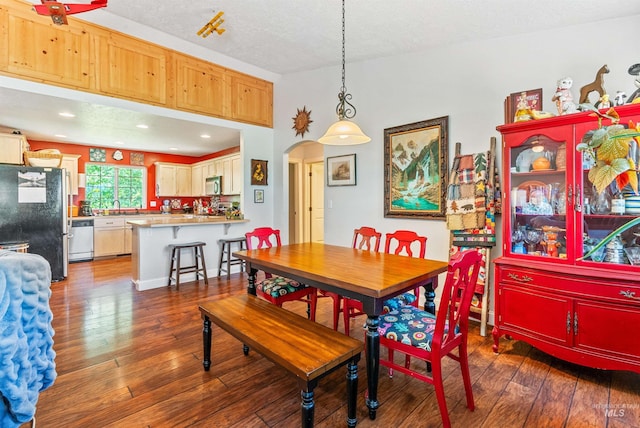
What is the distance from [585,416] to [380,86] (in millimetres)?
3544

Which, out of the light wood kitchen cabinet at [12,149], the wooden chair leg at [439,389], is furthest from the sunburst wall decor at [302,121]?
the light wood kitchen cabinet at [12,149]

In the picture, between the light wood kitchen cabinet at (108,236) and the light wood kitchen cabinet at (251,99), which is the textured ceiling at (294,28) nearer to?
the light wood kitchen cabinet at (251,99)

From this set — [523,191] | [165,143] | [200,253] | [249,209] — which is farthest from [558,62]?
[165,143]

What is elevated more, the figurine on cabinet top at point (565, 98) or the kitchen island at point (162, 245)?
the figurine on cabinet top at point (565, 98)

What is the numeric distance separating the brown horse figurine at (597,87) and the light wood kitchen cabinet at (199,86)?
418 cm

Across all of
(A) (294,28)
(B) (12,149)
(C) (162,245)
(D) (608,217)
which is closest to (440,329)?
(D) (608,217)

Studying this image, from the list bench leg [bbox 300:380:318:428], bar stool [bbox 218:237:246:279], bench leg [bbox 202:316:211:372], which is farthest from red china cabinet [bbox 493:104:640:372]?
bar stool [bbox 218:237:246:279]

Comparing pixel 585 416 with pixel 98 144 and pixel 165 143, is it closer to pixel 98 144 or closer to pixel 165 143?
pixel 165 143

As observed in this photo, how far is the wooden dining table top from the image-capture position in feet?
5.65

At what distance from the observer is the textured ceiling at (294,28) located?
8.67 feet

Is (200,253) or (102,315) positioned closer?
(102,315)

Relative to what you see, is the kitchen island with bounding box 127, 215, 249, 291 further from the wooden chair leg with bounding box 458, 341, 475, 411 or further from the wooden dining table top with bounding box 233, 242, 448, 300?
the wooden chair leg with bounding box 458, 341, 475, 411

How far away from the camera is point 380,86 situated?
3854 millimetres

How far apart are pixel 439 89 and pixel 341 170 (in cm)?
159
